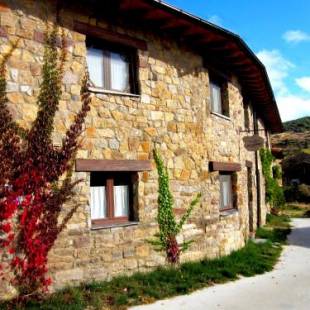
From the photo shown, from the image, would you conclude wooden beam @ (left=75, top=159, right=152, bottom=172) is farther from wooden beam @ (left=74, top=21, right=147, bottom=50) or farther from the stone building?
wooden beam @ (left=74, top=21, right=147, bottom=50)

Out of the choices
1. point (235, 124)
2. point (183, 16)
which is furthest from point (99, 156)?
point (235, 124)

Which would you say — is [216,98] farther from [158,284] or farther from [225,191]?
[158,284]

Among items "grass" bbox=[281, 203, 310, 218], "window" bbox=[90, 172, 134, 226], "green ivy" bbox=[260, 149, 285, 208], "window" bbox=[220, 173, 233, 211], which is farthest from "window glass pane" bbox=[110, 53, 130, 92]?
"grass" bbox=[281, 203, 310, 218]

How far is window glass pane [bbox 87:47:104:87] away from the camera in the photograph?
7.12m

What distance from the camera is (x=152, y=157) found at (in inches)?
302

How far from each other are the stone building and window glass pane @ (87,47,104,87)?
0.02 m

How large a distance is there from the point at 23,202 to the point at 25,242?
62 centimetres

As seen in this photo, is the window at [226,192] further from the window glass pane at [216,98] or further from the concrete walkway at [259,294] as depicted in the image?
the concrete walkway at [259,294]

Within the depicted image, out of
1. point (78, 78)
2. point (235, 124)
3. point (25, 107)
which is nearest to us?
point (25, 107)

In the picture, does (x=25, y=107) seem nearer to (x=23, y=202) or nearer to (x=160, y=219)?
(x=23, y=202)

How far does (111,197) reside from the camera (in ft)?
23.5

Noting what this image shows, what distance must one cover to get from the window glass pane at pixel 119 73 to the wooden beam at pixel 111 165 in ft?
4.82

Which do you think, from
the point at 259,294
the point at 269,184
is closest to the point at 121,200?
the point at 259,294

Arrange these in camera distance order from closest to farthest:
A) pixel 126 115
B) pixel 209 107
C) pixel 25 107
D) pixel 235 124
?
pixel 25 107 < pixel 126 115 < pixel 209 107 < pixel 235 124
